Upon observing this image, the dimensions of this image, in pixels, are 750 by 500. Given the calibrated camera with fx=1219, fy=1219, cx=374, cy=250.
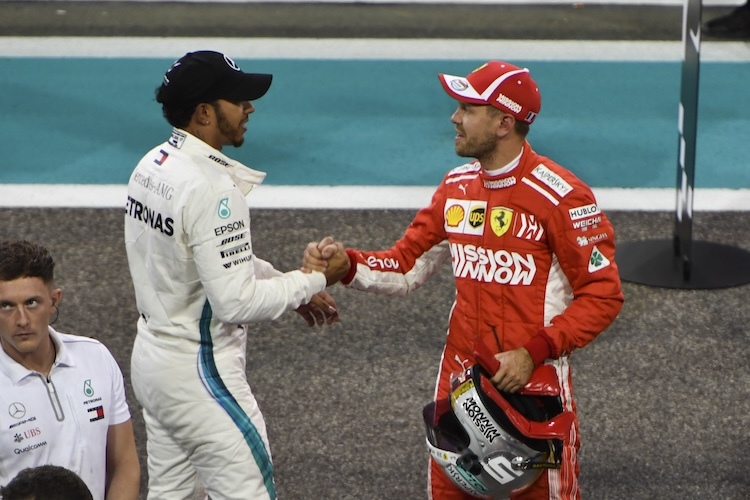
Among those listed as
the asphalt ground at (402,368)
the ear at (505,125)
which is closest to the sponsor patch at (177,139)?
the ear at (505,125)

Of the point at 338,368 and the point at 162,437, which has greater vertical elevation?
the point at 162,437

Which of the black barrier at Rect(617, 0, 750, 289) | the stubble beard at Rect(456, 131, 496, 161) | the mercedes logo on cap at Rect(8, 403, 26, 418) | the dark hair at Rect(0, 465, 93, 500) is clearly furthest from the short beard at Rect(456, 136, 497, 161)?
the black barrier at Rect(617, 0, 750, 289)

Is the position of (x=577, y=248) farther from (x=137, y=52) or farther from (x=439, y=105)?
(x=137, y=52)

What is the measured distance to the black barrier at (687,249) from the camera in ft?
23.5

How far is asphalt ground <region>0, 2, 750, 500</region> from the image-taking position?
5.57 m

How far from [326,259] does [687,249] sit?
3.54 m

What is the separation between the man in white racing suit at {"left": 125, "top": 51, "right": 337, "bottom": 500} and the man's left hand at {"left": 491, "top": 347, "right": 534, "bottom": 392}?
2.39 feet

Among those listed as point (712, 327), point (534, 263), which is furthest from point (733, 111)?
point (534, 263)

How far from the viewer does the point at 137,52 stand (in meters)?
11.5

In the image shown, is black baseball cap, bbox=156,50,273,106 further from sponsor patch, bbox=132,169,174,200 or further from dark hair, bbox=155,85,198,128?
sponsor patch, bbox=132,169,174,200

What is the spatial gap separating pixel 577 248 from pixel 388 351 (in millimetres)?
2560

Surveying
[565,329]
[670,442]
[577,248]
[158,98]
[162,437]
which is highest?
[158,98]

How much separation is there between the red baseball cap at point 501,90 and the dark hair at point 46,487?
6.70 feet

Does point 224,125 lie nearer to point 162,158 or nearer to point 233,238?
point 162,158
